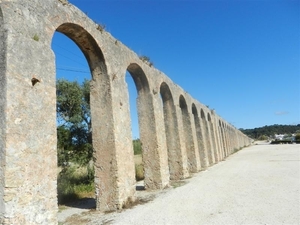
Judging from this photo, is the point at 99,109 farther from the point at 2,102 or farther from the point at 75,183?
the point at 75,183

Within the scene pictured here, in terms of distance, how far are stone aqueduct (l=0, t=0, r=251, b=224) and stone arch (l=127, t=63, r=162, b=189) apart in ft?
0.12

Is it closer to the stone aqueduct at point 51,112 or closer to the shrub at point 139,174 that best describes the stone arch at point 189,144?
the shrub at point 139,174

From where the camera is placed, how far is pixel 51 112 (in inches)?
196

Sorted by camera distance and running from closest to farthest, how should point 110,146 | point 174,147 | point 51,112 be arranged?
1. point 51,112
2. point 110,146
3. point 174,147

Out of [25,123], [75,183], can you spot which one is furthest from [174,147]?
[25,123]

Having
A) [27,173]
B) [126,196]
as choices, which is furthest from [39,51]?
[126,196]

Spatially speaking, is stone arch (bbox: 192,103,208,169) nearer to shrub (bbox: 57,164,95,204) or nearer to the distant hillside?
shrub (bbox: 57,164,95,204)

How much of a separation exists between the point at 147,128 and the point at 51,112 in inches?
211

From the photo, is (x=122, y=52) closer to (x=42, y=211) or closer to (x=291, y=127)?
(x=42, y=211)

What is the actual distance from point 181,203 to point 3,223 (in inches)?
171

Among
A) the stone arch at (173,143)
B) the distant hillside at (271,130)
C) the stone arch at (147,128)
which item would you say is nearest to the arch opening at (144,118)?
the stone arch at (147,128)

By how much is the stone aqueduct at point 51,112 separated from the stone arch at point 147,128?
38 millimetres

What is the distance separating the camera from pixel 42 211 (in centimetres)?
440

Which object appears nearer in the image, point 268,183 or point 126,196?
point 126,196
